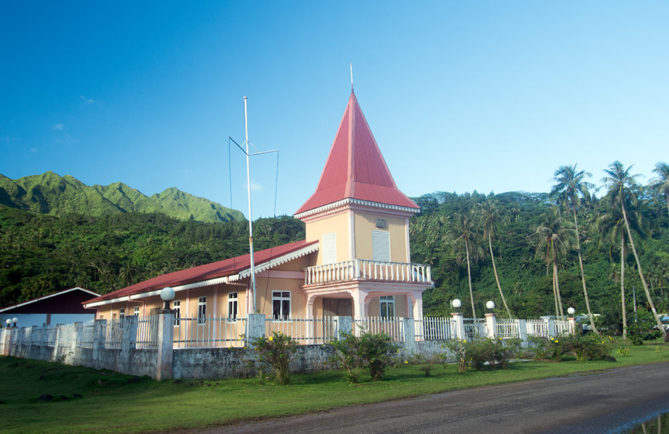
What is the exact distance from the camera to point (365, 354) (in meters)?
13.0

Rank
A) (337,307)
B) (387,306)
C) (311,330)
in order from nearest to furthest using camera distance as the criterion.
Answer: (311,330) → (337,307) → (387,306)

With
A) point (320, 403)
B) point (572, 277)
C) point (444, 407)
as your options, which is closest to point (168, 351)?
point (320, 403)

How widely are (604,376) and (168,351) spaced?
11372 mm

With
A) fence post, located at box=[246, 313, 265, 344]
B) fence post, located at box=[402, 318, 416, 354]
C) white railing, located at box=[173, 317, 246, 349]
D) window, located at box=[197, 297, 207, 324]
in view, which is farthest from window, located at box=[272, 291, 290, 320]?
fence post, located at box=[246, 313, 265, 344]

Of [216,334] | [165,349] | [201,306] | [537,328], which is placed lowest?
[165,349]

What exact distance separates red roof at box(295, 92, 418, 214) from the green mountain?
86823 millimetres

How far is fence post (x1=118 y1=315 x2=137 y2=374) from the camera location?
14188 mm

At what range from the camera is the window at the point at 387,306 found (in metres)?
23.0

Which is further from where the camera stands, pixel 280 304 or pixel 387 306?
Answer: pixel 387 306

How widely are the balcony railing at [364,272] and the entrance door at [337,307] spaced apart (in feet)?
4.87

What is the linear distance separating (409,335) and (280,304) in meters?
6.24

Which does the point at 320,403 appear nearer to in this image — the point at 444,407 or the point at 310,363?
the point at 444,407

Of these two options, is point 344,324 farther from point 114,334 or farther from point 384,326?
point 114,334

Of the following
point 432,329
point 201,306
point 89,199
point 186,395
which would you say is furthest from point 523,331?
point 89,199
